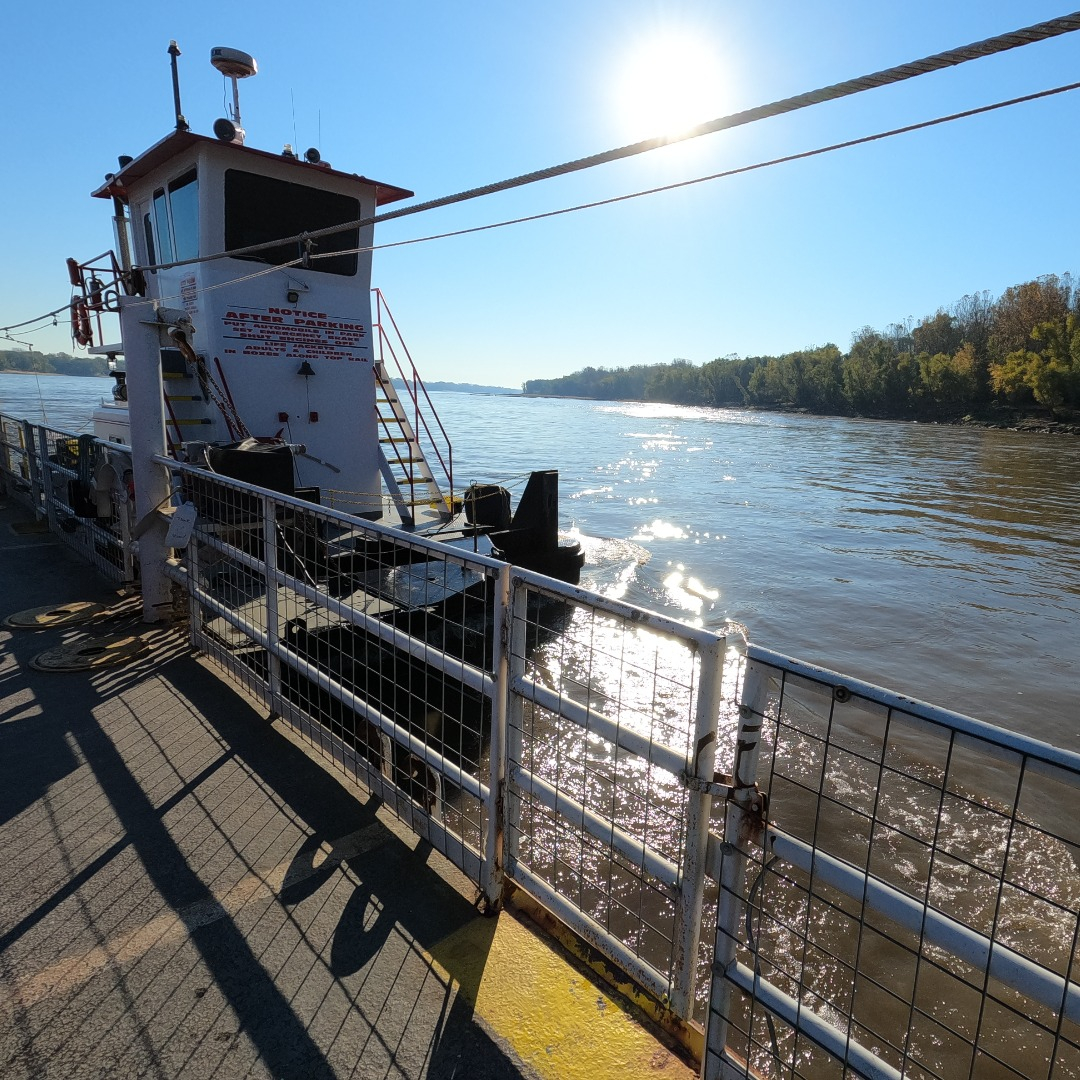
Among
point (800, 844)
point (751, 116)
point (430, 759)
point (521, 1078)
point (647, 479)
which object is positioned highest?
point (751, 116)

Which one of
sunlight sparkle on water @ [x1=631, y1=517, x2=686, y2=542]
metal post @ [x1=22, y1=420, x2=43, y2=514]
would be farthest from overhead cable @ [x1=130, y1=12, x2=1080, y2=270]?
sunlight sparkle on water @ [x1=631, y1=517, x2=686, y2=542]

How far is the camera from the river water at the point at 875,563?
946 cm

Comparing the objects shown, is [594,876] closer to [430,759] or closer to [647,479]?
[430,759]

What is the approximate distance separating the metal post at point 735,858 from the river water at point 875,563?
6.85 meters

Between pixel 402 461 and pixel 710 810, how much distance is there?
8622 mm

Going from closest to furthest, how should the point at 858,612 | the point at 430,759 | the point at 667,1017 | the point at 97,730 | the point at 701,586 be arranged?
the point at 667,1017 < the point at 430,759 < the point at 97,730 < the point at 858,612 < the point at 701,586

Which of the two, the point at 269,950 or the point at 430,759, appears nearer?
the point at 269,950

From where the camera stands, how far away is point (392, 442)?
10.3 metres

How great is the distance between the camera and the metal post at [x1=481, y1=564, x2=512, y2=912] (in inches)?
106

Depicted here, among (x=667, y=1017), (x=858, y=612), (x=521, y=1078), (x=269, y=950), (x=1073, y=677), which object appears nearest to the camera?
(x=521, y=1078)

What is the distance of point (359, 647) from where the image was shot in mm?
6094

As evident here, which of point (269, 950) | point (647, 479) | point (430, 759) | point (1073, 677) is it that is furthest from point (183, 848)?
point (647, 479)

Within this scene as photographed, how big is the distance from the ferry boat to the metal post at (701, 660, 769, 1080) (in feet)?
20.4

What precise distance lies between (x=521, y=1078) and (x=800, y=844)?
1.20 meters
